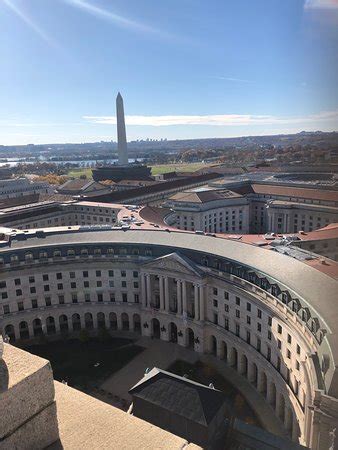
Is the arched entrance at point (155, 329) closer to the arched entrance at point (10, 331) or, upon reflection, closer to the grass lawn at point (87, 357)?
the grass lawn at point (87, 357)

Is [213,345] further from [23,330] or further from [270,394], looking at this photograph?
[23,330]

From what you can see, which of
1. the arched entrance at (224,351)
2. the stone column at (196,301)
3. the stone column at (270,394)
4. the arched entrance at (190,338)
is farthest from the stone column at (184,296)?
the stone column at (270,394)

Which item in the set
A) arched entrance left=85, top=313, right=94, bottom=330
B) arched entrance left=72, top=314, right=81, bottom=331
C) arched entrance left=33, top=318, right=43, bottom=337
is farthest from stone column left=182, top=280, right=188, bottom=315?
arched entrance left=33, top=318, right=43, bottom=337

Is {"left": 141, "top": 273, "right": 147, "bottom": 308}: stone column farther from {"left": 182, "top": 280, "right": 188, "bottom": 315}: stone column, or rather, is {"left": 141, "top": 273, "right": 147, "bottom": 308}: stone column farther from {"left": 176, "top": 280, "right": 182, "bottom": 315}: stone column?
{"left": 182, "top": 280, "right": 188, "bottom": 315}: stone column

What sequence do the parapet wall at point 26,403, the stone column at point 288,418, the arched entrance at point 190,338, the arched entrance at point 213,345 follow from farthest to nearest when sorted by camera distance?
the arched entrance at point 190,338 → the arched entrance at point 213,345 → the stone column at point 288,418 → the parapet wall at point 26,403

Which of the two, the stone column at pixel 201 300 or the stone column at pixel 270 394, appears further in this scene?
the stone column at pixel 201 300

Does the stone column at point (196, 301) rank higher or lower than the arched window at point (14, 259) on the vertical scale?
lower
